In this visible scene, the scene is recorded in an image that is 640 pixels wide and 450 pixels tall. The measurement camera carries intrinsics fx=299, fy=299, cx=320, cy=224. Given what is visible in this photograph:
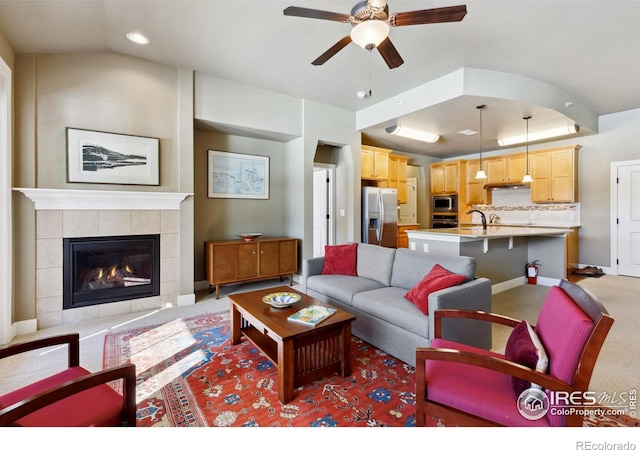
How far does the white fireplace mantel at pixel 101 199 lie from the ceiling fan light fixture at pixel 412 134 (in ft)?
11.4

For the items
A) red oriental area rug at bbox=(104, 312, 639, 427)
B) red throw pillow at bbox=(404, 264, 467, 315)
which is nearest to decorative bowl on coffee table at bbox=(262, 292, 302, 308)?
red oriental area rug at bbox=(104, 312, 639, 427)

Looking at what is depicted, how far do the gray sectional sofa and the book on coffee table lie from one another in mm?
521

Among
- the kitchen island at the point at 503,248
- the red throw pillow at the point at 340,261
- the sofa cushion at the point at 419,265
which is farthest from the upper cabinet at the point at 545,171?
the red throw pillow at the point at 340,261

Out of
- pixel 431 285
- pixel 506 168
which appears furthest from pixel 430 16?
pixel 506 168

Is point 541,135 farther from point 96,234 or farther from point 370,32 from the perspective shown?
point 96,234

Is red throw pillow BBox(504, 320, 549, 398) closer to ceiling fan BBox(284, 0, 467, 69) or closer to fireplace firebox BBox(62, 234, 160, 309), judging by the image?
ceiling fan BBox(284, 0, 467, 69)

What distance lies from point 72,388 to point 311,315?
1325 millimetres

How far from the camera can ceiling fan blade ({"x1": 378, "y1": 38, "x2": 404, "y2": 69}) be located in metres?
2.33

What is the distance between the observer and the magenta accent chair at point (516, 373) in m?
1.11

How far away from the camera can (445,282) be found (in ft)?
7.43

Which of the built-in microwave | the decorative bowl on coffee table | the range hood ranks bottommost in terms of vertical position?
the decorative bowl on coffee table

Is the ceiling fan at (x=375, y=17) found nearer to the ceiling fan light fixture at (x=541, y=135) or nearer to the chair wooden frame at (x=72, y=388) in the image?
the chair wooden frame at (x=72, y=388)

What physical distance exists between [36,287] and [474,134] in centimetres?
672
